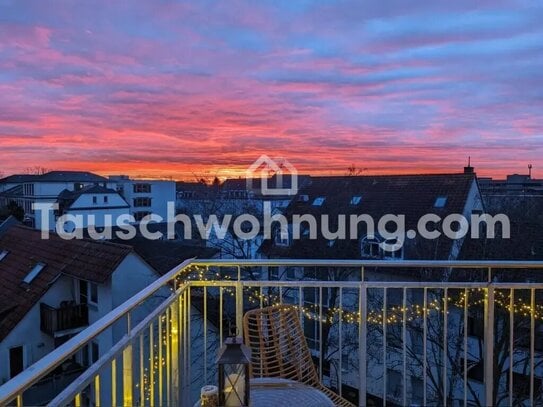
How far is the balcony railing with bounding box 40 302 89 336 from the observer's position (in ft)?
30.5

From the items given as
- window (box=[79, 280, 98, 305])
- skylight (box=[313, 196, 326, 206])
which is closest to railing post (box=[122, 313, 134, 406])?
window (box=[79, 280, 98, 305])

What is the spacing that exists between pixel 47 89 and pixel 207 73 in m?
3.05

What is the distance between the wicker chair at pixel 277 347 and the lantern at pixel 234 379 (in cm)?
72

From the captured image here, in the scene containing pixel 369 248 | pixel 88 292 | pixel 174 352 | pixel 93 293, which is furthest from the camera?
pixel 369 248

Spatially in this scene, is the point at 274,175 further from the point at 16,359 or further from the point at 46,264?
the point at 16,359

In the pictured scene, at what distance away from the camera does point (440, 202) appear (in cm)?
1126

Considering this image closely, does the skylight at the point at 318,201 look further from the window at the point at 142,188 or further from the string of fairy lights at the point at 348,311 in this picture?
the window at the point at 142,188

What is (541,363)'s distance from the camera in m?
7.49

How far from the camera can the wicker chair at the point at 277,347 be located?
2.41 m

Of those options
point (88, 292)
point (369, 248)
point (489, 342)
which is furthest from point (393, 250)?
point (489, 342)

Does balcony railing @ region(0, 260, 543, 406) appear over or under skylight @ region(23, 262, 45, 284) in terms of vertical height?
over

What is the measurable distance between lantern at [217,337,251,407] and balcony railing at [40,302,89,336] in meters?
9.04

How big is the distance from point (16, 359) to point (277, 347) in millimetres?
9532

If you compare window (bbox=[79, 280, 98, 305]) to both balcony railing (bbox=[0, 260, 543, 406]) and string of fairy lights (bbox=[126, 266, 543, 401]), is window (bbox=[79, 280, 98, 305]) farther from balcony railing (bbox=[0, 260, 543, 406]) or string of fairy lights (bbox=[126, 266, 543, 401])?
string of fairy lights (bbox=[126, 266, 543, 401])
